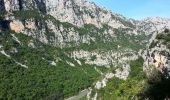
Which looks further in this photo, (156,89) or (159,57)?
(159,57)

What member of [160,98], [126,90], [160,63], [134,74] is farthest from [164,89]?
[134,74]

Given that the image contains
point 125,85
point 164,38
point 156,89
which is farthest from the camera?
point 125,85

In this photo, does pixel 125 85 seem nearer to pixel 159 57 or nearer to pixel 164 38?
pixel 164 38

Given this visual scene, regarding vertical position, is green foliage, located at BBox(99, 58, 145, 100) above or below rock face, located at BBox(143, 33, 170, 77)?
below

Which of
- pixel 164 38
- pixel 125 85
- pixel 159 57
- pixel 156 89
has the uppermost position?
pixel 164 38

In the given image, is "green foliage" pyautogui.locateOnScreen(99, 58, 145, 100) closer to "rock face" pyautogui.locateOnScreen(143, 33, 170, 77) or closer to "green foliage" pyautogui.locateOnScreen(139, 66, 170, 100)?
"rock face" pyautogui.locateOnScreen(143, 33, 170, 77)

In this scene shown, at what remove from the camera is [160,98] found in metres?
91.1

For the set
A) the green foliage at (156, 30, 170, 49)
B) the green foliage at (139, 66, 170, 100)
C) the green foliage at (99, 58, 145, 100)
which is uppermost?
the green foliage at (156, 30, 170, 49)

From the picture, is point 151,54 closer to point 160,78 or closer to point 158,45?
point 158,45

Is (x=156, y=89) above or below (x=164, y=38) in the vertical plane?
below

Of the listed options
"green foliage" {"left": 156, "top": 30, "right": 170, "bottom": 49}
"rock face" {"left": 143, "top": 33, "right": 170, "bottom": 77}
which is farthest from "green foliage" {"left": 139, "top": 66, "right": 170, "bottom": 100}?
"green foliage" {"left": 156, "top": 30, "right": 170, "bottom": 49}

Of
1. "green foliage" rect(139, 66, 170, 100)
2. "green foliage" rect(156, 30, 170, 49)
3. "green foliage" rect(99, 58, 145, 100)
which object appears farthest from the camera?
"green foliage" rect(99, 58, 145, 100)

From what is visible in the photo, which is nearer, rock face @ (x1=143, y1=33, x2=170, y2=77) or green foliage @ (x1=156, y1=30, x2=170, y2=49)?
rock face @ (x1=143, y1=33, x2=170, y2=77)

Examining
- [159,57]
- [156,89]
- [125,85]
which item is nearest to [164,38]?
[159,57]
